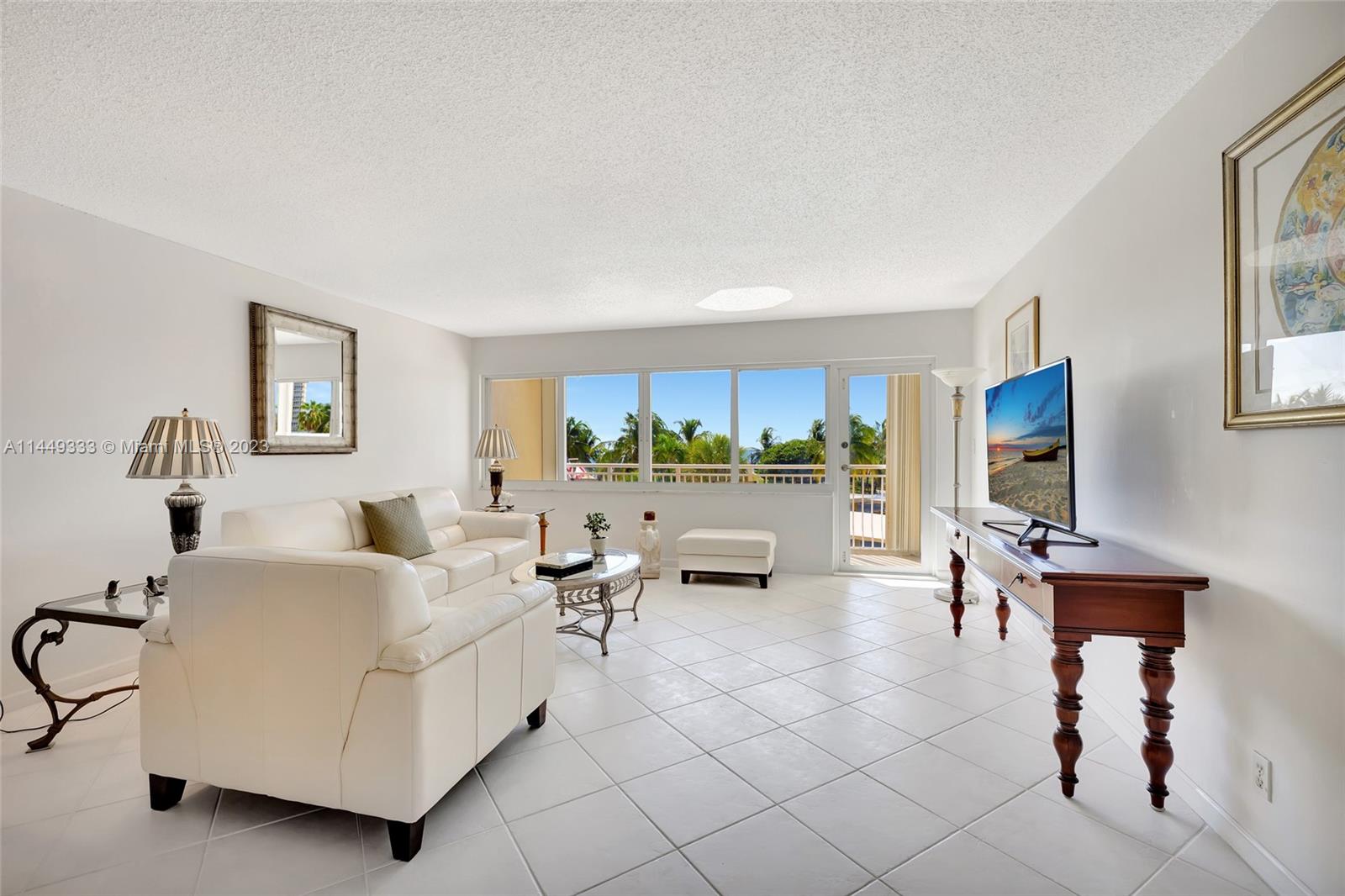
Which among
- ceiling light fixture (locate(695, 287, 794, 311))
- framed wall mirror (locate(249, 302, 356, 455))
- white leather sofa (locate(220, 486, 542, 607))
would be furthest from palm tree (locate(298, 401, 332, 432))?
ceiling light fixture (locate(695, 287, 794, 311))

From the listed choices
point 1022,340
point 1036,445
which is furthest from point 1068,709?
point 1022,340

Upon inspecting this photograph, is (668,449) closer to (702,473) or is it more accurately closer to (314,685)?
(702,473)

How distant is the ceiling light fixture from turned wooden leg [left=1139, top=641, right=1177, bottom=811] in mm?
3306

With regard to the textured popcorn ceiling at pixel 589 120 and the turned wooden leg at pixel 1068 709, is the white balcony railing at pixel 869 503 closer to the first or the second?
the textured popcorn ceiling at pixel 589 120

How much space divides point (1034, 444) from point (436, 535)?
155 inches

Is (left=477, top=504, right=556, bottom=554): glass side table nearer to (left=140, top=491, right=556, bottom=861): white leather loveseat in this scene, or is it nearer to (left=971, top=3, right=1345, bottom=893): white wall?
(left=140, top=491, right=556, bottom=861): white leather loveseat

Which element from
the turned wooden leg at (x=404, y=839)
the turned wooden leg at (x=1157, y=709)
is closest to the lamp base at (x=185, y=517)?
the turned wooden leg at (x=404, y=839)

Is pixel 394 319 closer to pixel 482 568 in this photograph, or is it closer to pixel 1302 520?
pixel 482 568

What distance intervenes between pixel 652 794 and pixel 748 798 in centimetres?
32

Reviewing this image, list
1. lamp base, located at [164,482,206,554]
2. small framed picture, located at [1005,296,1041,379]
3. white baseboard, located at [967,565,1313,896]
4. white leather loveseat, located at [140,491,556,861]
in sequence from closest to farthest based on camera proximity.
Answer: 1. white baseboard, located at [967,565,1313,896]
2. white leather loveseat, located at [140,491,556,861]
3. lamp base, located at [164,482,206,554]
4. small framed picture, located at [1005,296,1041,379]

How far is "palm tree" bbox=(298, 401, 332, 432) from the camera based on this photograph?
14.0 feet

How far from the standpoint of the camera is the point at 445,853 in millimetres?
1678

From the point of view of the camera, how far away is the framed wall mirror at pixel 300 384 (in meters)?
3.91

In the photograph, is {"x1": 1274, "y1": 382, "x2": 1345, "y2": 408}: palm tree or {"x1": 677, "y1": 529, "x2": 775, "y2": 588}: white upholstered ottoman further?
{"x1": 677, "y1": 529, "x2": 775, "y2": 588}: white upholstered ottoman
